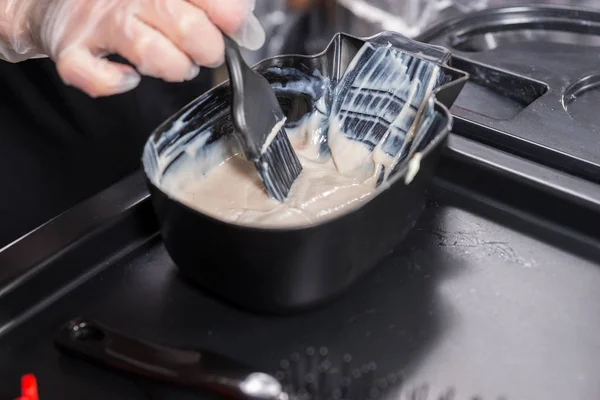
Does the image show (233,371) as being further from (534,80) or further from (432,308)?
(534,80)

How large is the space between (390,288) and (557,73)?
40 cm

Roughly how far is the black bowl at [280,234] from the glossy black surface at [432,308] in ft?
0.12

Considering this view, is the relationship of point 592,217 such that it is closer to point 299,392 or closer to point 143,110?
point 299,392

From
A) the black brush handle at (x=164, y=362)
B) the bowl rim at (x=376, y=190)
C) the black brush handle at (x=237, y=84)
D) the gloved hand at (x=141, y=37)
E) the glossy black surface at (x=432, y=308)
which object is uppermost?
the gloved hand at (x=141, y=37)

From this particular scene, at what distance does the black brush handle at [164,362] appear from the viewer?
0.41 metres

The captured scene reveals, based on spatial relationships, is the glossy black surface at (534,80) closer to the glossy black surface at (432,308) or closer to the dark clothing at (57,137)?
the glossy black surface at (432,308)

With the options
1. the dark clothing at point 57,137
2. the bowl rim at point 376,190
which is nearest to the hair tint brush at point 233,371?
the bowl rim at point 376,190

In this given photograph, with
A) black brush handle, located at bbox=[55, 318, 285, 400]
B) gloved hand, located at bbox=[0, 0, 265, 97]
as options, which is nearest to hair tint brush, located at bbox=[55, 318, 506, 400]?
black brush handle, located at bbox=[55, 318, 285, 400]

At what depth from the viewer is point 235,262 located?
1.42ft

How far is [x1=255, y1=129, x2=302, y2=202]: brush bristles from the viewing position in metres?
0.53

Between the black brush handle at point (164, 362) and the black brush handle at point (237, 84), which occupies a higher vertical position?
Result: the black brush handle at point (237, 84)

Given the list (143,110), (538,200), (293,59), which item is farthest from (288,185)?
(143,110)

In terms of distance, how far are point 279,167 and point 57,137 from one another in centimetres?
36

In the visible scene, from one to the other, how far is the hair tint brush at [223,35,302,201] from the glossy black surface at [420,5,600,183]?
0.21 m
